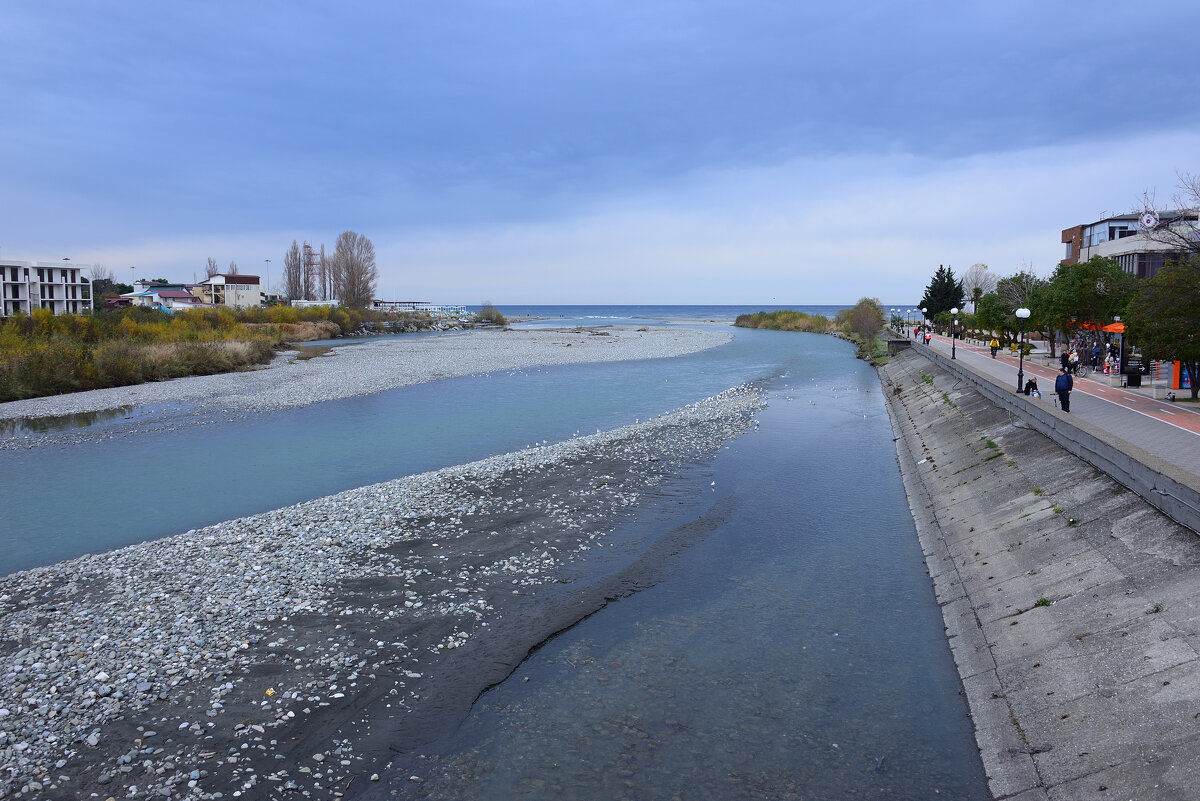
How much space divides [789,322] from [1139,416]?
111384 mm

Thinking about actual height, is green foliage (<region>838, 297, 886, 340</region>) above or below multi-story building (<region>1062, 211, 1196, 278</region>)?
below

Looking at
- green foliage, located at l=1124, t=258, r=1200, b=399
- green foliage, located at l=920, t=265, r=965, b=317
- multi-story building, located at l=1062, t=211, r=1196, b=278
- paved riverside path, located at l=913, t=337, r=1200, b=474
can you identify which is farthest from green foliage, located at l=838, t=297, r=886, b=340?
green foliage, located at l=1124, t=258, r=1200, b=399

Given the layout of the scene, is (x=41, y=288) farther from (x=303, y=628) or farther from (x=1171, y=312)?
(x=1171, y=312)

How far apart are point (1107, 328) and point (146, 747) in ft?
120

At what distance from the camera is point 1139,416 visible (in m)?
23.1

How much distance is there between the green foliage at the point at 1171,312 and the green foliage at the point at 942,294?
2970 inches

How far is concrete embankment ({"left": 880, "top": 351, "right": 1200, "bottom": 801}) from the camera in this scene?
8758 millimetres

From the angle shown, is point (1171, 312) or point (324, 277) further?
point (324, 277)

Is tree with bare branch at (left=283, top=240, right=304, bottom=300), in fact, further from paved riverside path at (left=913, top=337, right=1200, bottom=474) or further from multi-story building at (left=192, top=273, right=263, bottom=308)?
paved riverside path at (left=913, top=337, right=1200, bottom=474)

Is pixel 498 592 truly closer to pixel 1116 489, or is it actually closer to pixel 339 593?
pixel 339 593

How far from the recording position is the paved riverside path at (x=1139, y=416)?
17.9 meters

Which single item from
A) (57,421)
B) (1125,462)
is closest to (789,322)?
(57,421)

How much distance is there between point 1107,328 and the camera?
31.6 metres

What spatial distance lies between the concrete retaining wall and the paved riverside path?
103 centimetres
